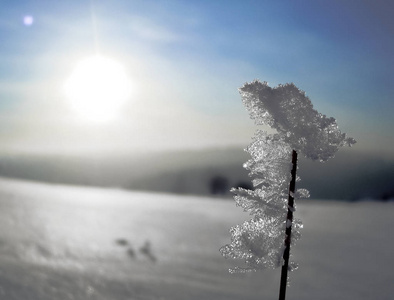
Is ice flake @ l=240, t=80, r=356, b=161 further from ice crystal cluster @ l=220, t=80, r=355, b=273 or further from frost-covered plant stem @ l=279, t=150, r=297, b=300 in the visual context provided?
frost-covered plant stem @ l=279, t=150, r=297, b=300

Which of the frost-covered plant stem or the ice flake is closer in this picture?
the frost-covered plant stem

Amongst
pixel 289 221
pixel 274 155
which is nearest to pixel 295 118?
pixel 274 155

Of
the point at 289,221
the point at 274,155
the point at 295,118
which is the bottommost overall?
the point at 289,221

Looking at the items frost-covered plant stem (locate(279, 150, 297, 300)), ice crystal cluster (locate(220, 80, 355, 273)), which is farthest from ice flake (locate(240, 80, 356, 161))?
frost-covered plant stem (locate(279, 150, 297, 300))

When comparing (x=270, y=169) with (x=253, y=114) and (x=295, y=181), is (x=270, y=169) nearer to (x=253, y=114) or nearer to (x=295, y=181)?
(x=295, y=181)

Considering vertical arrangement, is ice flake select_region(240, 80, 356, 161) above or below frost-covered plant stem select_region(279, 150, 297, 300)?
above

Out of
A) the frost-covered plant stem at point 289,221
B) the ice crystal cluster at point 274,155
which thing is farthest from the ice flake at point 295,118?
the frost-covered plant stem at point 289,221

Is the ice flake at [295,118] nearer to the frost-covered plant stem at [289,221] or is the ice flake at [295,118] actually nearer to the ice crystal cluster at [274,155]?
the ice crystal cluster at [274,155]

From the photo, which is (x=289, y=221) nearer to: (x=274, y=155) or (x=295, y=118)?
(x=274, y=155)
